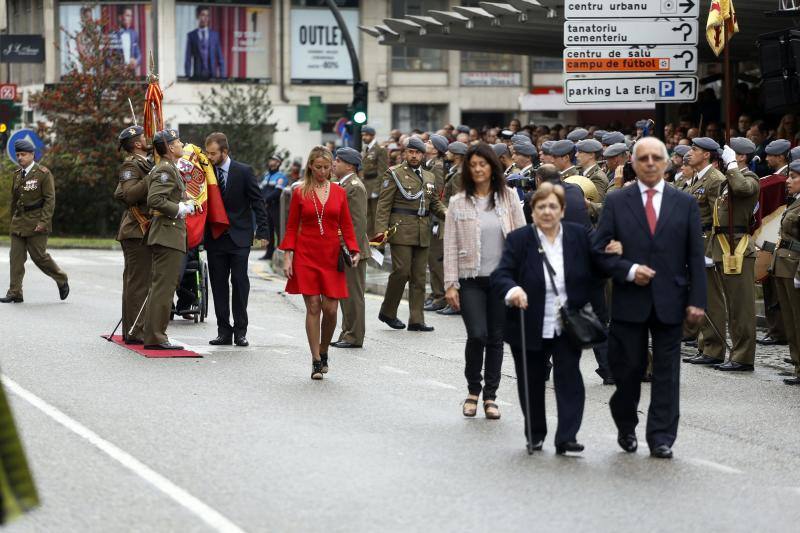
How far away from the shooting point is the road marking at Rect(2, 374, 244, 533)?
7.37 m

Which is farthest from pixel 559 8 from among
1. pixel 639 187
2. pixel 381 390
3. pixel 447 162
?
pixel 639 187

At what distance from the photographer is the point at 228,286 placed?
1473 centimetres

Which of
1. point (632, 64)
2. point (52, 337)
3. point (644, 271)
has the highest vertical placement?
point (632, 64)

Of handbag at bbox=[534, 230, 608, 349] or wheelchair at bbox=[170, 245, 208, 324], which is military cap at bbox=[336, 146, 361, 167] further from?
handbag at bbox=[534, 230, 608, 349]

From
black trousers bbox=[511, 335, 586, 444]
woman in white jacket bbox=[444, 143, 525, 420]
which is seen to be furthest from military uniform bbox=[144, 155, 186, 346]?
black trousers bbox=[511, 335, 586, 444]

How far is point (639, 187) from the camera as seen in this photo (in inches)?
368

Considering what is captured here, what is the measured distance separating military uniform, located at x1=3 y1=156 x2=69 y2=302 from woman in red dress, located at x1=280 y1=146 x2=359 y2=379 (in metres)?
7.34

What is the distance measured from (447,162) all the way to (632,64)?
4041 millimetres

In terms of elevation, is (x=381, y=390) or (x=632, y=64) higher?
(x=632, y=64)

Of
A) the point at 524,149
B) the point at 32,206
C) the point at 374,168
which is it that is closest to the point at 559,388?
the point at 524,149

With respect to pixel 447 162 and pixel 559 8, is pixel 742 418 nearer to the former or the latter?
pixel 447 162

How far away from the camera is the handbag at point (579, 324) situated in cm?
907

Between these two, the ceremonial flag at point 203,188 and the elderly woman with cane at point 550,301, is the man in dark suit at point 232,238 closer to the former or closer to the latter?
the ceremonial flag at point 203,188

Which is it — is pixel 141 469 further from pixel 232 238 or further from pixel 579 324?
pixel 232 238
